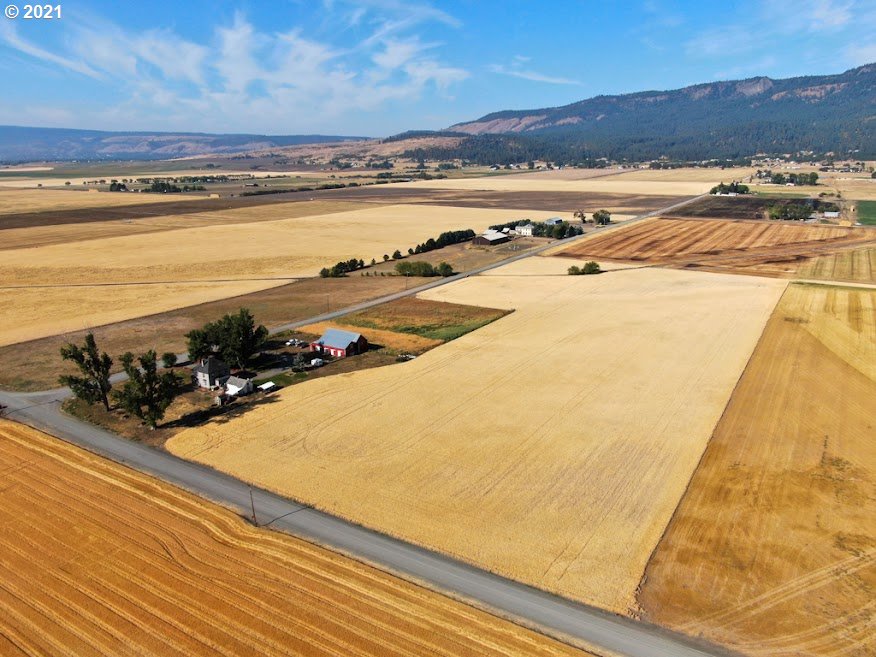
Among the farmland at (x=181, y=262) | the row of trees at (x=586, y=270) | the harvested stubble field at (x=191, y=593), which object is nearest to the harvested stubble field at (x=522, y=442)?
the harvested stubble field at (x=191, y=593)

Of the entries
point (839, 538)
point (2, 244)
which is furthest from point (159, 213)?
point (839, 538)

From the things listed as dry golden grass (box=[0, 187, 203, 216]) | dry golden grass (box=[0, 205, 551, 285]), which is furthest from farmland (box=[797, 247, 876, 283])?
dry golden grass (box=[0, 187, 203, 216])

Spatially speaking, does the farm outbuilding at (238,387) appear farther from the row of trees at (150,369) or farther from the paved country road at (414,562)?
the paved country road at (414,562)

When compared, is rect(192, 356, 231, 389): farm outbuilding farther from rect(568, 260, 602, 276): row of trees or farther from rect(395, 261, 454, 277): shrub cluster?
rect(568, 260, 602, 276): row of trees

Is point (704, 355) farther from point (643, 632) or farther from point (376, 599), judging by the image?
point (376, 599)

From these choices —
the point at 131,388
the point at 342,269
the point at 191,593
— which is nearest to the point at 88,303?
the point at 342,269
